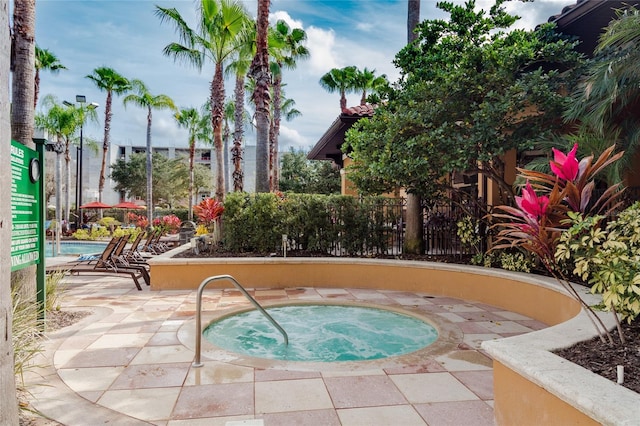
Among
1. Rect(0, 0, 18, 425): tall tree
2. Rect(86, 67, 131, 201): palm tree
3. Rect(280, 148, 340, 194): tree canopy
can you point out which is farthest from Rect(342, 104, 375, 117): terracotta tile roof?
Rect(86, 67, 131, 201): palm tree

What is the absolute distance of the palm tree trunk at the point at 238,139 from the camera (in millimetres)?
16078

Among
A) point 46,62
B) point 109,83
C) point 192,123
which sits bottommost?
point 192,123

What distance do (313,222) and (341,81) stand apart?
18.9 m

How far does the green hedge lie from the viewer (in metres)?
9.48

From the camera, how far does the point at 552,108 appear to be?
6.79 m

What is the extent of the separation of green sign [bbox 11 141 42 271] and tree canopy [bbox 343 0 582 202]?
18.2 feet

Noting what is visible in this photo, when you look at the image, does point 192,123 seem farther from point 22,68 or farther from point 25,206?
point 25,206

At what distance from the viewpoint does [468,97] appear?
24.6ft

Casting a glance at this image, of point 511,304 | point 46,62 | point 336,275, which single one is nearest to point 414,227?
point 336,275

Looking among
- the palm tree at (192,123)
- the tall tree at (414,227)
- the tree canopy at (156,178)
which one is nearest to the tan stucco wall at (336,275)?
the tall tree at (414,227)

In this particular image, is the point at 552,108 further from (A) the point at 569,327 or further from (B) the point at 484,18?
(A) the point at 569,327

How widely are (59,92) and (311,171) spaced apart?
18175mm

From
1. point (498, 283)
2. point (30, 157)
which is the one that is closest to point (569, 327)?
point (498, 283)

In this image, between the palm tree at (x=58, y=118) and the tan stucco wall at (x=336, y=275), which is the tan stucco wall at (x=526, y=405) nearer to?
the tan stucco wall at (x=336, y=275)
